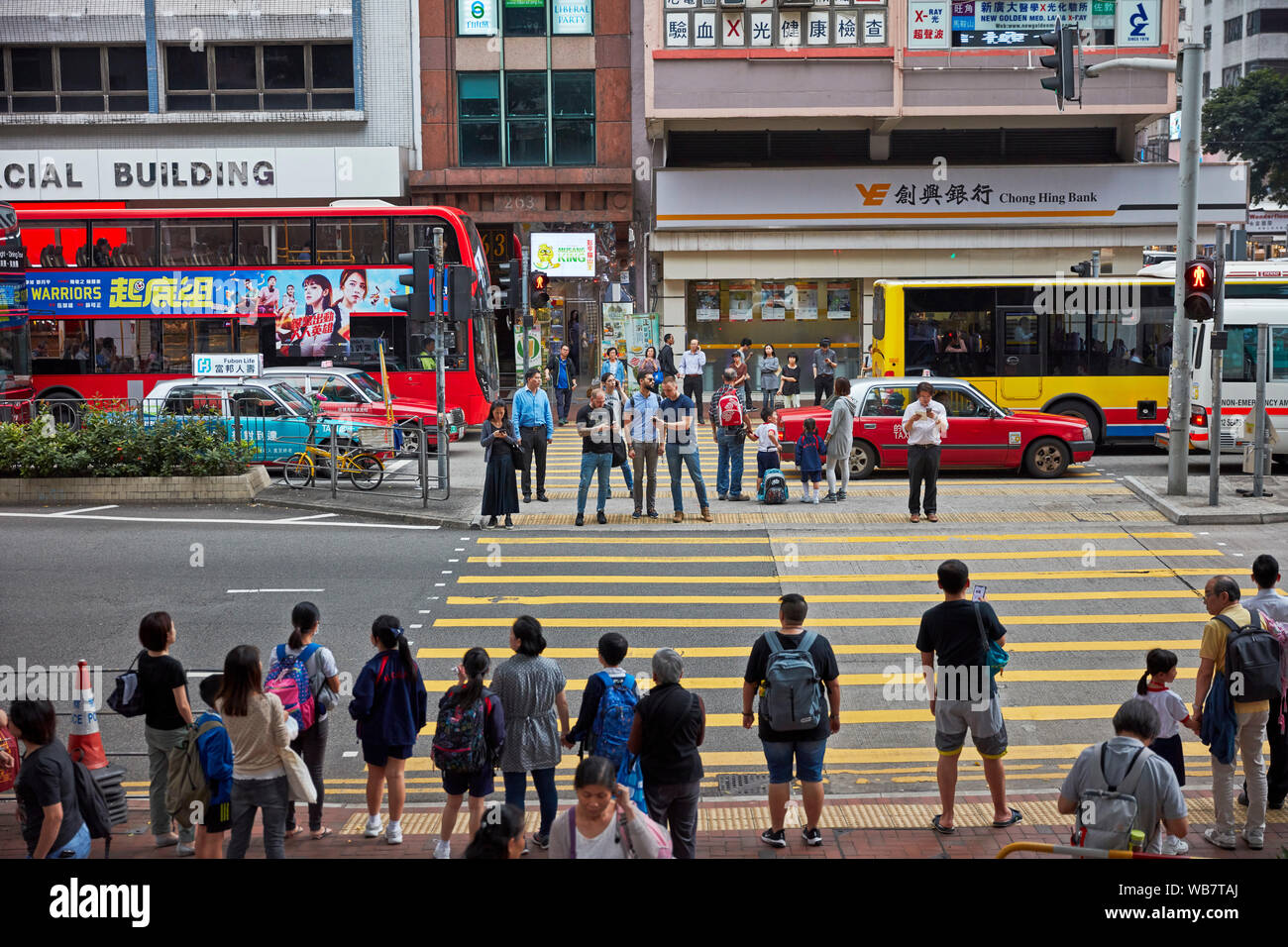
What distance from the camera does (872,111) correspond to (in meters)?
34.6

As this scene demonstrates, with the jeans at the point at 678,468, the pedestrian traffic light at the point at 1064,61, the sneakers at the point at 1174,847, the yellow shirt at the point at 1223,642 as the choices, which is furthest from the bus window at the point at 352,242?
the sneakers at the point at 1174,847

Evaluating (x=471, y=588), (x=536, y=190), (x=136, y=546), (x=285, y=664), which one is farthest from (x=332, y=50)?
(x=285, y=664)

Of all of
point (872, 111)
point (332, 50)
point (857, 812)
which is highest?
point (332, 50)

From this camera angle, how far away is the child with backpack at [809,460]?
1917 centimetres

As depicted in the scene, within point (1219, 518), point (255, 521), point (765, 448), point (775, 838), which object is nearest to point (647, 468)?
point (765, 448)

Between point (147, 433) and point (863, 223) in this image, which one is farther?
point (863, 223)

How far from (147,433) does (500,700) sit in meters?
13.8

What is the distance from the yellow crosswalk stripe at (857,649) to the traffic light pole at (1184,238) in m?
6.83

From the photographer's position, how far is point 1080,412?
81.4 ft

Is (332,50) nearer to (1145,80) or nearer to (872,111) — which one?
(872,111)

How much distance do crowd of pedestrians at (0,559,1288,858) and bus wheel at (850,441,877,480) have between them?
1267 cm

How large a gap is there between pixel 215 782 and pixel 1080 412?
67.1ft

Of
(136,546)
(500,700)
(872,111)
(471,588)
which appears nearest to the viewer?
(500,700)

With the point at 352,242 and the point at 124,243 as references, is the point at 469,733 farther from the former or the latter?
the point at 124,243
